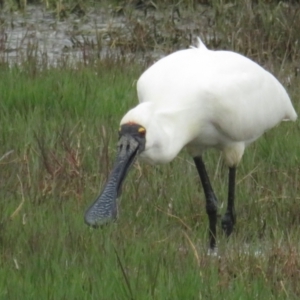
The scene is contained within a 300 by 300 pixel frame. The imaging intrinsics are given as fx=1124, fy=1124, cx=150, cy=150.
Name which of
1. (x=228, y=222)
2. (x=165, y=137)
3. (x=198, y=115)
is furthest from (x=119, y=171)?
(x=228, y=222)

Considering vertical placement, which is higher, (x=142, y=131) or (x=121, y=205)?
(x=142, y=131)

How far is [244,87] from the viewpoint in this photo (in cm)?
530

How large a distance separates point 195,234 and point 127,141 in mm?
896

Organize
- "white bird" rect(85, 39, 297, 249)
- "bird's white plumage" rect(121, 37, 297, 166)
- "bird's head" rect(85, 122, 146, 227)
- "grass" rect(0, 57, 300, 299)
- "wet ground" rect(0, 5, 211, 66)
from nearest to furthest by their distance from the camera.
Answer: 1. "grass" rect(0, 57, 300, 299)
2. "bird's head" rect(85, 122, 146, 227)
3. "white bird" rect(85, 39, 297, 249)
4. "bird's white plumage" rect(121, 37, 297, 166)
5. "wet ground" rect(0, 5, 211, 66)

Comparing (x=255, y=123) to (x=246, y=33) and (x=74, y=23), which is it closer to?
(x=246, y=33)

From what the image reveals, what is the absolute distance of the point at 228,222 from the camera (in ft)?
18.0

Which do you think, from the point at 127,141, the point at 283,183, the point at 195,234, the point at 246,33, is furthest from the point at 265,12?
the point at 127,141

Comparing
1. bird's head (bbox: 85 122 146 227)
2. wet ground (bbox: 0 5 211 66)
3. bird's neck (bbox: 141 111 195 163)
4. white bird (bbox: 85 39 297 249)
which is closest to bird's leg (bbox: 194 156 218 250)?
white bird (bbox: 85 39 297 249)

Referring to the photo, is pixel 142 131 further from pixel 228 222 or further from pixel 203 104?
pixel 228 222

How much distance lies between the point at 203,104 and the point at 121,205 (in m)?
0.71

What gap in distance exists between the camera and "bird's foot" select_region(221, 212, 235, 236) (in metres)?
5.44

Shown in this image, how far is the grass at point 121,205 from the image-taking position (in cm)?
412

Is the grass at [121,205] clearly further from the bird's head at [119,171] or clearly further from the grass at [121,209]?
the bird's head at [119,171]

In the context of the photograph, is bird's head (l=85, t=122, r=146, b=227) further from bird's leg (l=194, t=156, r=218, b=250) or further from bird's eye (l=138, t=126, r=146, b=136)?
bird's leg (l=194, t=156, r=218, b=250)
